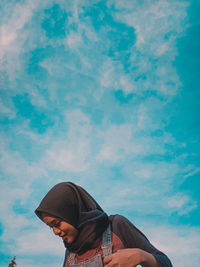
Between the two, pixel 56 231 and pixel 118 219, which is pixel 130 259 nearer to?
pixel 118 219

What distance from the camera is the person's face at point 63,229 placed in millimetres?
3611

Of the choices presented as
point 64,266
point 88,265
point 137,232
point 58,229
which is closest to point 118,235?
point 137,232

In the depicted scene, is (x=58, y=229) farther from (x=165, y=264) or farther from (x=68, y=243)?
(x=165, y=264)

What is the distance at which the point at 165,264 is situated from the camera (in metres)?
3.25

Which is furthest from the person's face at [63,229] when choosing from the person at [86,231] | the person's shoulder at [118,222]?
the person's shoulder at [118,222]

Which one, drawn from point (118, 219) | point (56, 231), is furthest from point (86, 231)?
point (118, 219)

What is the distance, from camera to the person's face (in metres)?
3.61

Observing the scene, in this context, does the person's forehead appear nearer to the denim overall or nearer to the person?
the person

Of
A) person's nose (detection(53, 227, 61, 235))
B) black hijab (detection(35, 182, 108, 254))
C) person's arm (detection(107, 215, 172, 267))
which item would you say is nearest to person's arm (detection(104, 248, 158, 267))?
person's arm (detection(107, 215, 172, 267))

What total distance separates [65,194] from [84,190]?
38 centimetres

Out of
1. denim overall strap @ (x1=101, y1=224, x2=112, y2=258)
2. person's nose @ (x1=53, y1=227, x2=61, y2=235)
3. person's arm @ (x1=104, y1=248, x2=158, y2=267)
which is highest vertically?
person's nose @ (x1=53, y1=227, x2=61, y2=235)

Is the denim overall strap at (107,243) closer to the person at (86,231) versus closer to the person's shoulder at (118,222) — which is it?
the person at (86,231)

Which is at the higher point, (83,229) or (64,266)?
(83,229)

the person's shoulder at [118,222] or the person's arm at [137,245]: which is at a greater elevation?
the person's shoulder at [118,222]
